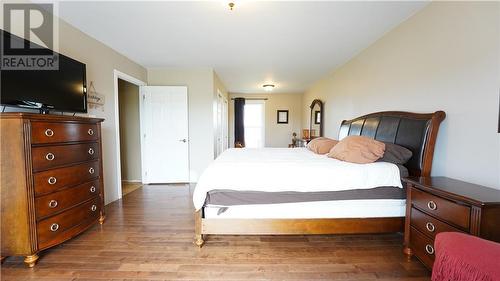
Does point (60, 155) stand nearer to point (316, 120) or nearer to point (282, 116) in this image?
point (316, 120)

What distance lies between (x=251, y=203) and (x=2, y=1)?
274cm

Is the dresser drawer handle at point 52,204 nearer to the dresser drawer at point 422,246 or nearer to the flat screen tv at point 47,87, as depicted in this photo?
A: the flat screen tv at point 47,87

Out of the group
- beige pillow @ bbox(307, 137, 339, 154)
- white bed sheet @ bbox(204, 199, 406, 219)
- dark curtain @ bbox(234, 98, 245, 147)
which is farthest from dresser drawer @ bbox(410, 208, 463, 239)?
dark curtain @ bbox(234, 98, 245, 147)

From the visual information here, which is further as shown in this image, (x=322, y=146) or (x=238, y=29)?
(x=322, y=146)

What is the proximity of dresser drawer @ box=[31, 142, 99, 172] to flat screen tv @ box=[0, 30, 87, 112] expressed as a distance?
0.43 meters

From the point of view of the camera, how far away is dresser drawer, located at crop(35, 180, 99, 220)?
63.7 inches

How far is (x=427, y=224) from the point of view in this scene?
4.77 feet

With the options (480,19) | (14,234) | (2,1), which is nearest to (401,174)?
(480,19)

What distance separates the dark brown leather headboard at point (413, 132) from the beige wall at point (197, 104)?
289cm

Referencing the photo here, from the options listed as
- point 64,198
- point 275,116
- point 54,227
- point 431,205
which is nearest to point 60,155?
point 64,198

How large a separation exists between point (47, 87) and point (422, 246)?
134 inches

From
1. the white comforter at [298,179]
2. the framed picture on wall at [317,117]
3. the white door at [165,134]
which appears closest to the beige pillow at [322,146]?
the white comforter at [298,179]

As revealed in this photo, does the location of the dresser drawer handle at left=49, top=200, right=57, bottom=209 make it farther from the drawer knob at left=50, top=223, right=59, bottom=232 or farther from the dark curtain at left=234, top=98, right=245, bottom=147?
the dark curtain at left=234, top=98, right=245, bottom=147

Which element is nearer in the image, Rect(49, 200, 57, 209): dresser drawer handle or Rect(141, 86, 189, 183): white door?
Rect(49, 200, 57, 209): dresser drawer handle
